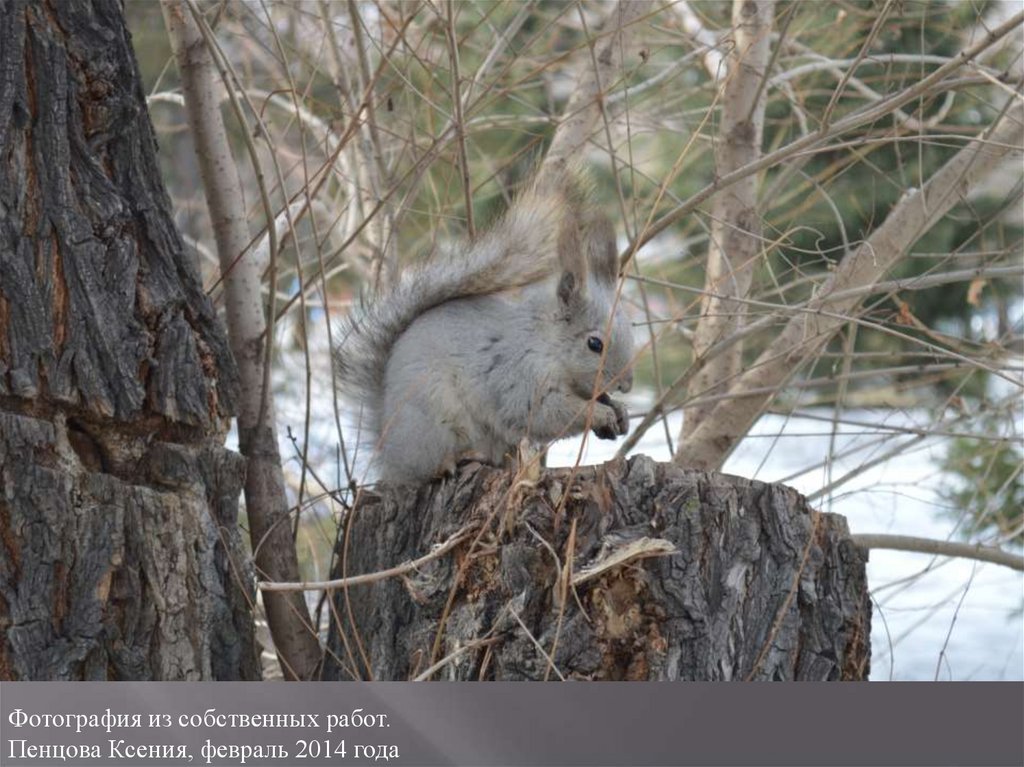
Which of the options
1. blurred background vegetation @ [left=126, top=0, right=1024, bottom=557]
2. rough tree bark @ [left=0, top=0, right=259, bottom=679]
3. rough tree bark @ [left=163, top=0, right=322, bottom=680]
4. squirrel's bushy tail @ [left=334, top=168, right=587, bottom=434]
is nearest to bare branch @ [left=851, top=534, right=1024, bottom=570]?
blurred background vegetation @ [left=126, top=0, right=1024, bottom=557]

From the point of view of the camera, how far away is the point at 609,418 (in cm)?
238

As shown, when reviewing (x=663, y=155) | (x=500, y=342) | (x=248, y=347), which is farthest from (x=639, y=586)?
(x=663, y=155)

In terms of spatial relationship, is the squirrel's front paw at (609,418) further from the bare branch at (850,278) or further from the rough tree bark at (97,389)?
the rough tree bark at (97,389)

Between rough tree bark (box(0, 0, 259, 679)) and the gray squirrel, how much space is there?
465 mm

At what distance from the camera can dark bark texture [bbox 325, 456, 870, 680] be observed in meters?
1.80

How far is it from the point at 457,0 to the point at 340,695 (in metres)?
1.44

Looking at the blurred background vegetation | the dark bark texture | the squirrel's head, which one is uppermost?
the blurred background vegetation

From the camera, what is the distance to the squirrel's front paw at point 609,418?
2373 millimetres

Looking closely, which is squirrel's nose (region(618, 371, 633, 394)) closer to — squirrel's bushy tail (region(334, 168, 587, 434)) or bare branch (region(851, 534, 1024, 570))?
squirrel's bushy tail (region(334, 168, 587, 434))

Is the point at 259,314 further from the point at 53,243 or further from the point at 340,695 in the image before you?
the point at 340,695

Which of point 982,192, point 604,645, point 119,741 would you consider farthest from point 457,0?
point 982,192

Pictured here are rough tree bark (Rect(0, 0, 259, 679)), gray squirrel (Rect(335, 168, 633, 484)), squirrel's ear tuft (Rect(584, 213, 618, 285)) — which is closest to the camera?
rough tree bark (Rect(0, 0, 259, 679))

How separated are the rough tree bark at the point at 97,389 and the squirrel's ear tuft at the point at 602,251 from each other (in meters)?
0.80

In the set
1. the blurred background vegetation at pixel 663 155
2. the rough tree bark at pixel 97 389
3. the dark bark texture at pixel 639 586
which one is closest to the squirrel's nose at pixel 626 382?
the blurred background vegetation at pixel 663 155
